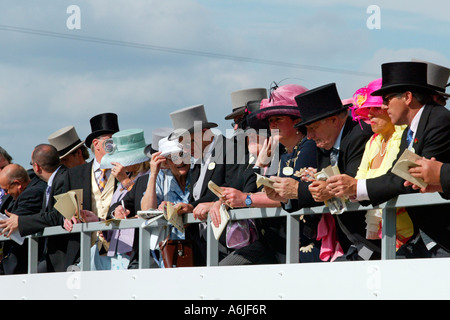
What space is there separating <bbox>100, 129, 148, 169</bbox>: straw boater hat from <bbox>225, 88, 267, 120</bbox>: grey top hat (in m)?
0.94

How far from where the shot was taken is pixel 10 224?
998 cm

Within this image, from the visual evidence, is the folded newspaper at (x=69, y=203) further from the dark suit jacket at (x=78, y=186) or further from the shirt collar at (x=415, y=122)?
the shirt collar at (x=415, y=122)

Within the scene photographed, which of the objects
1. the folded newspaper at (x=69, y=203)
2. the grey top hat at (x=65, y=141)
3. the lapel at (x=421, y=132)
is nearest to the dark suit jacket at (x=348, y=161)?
the lapel at (x=421, y=132)

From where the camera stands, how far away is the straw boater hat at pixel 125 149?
30.8 feet

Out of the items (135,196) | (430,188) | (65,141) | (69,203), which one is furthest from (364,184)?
(65,141)

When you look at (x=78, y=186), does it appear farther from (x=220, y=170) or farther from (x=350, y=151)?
(x=350, y=151)

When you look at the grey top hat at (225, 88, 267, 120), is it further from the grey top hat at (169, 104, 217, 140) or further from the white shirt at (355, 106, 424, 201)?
the white shirt at (355, 106, 424, 201)

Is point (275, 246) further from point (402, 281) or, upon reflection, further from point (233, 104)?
point (233, 104)

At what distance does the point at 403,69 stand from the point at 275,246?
1.97 m

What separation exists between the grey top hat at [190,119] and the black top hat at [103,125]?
184 cm
